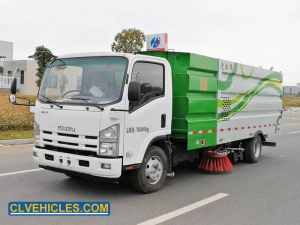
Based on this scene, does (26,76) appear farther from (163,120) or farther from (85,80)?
(163,120)

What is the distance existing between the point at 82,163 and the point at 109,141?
55cm

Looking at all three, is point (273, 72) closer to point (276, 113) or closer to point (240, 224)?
point (276, 113)

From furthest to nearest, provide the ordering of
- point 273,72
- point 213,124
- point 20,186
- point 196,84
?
1. point 273,72
2. point 213,124
3. point 196,84
4. point 20,186

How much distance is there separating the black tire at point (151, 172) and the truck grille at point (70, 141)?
2.99ft

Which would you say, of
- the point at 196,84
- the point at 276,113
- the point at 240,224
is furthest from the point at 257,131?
the point at 240,224

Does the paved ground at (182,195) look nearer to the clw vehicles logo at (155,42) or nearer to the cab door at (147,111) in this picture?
the cab door at (147,111)

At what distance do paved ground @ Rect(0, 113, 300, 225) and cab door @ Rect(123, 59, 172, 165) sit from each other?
2.60 feet

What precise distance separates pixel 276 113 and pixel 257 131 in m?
1.46

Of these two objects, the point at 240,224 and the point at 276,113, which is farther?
the point at 276,113

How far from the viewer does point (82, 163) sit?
203 inches

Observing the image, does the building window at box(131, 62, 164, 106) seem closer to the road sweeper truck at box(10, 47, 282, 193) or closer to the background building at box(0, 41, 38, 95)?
the road sweeper truck at box(10, 47, 282, 193)

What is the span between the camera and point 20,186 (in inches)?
239

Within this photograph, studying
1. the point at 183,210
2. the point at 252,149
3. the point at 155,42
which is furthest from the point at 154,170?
the point at 252,149

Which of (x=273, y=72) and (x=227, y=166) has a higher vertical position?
(x=273, y=72)
